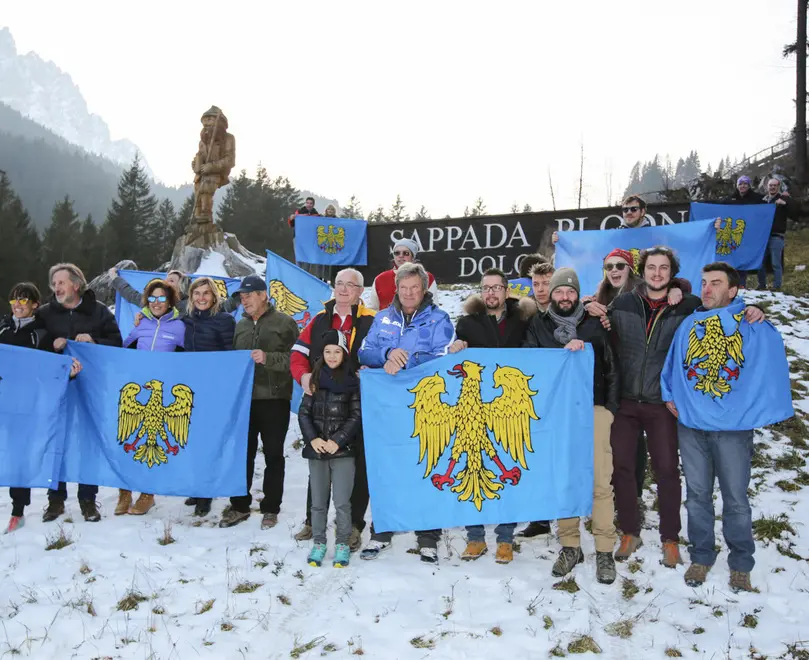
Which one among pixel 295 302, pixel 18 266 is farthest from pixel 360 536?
pixel 18 266

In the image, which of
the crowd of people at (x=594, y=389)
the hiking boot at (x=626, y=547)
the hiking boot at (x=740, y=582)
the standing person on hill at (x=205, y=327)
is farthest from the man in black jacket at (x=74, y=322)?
the hiking boot at (x=740, y=582)

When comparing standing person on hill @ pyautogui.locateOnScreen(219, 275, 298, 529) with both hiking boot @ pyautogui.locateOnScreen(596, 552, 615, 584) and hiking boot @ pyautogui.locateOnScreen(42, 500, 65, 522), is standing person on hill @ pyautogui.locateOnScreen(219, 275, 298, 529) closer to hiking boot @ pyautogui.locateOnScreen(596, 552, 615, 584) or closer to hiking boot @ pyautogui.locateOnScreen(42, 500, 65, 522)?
hiking boot @ pyautogui.locateOnScreen(42, 500, 65, 522)

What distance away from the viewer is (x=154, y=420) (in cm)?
536

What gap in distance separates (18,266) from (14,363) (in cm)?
4688

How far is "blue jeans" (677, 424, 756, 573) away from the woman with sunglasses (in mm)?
4424

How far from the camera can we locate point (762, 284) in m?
11.3

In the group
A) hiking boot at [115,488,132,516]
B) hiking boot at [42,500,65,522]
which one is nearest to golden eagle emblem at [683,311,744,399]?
hiking boot at [115,488,132,516]

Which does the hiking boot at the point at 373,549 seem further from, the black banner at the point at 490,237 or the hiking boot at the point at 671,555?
the black banner at the point at 490,237

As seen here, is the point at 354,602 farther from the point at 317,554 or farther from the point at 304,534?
the point at 304,534

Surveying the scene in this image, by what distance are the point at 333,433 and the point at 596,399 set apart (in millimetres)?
1981

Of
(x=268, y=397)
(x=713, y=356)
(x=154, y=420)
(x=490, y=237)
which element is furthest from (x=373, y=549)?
(x=490, y=237)

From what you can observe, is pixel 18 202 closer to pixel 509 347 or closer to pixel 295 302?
pixel 295 302

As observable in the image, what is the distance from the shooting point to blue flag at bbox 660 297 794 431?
12.9ft

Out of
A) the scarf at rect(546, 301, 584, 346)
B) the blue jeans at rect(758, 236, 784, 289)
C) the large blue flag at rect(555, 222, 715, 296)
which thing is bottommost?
the scarf at rect(546, 301, 584, 346)
